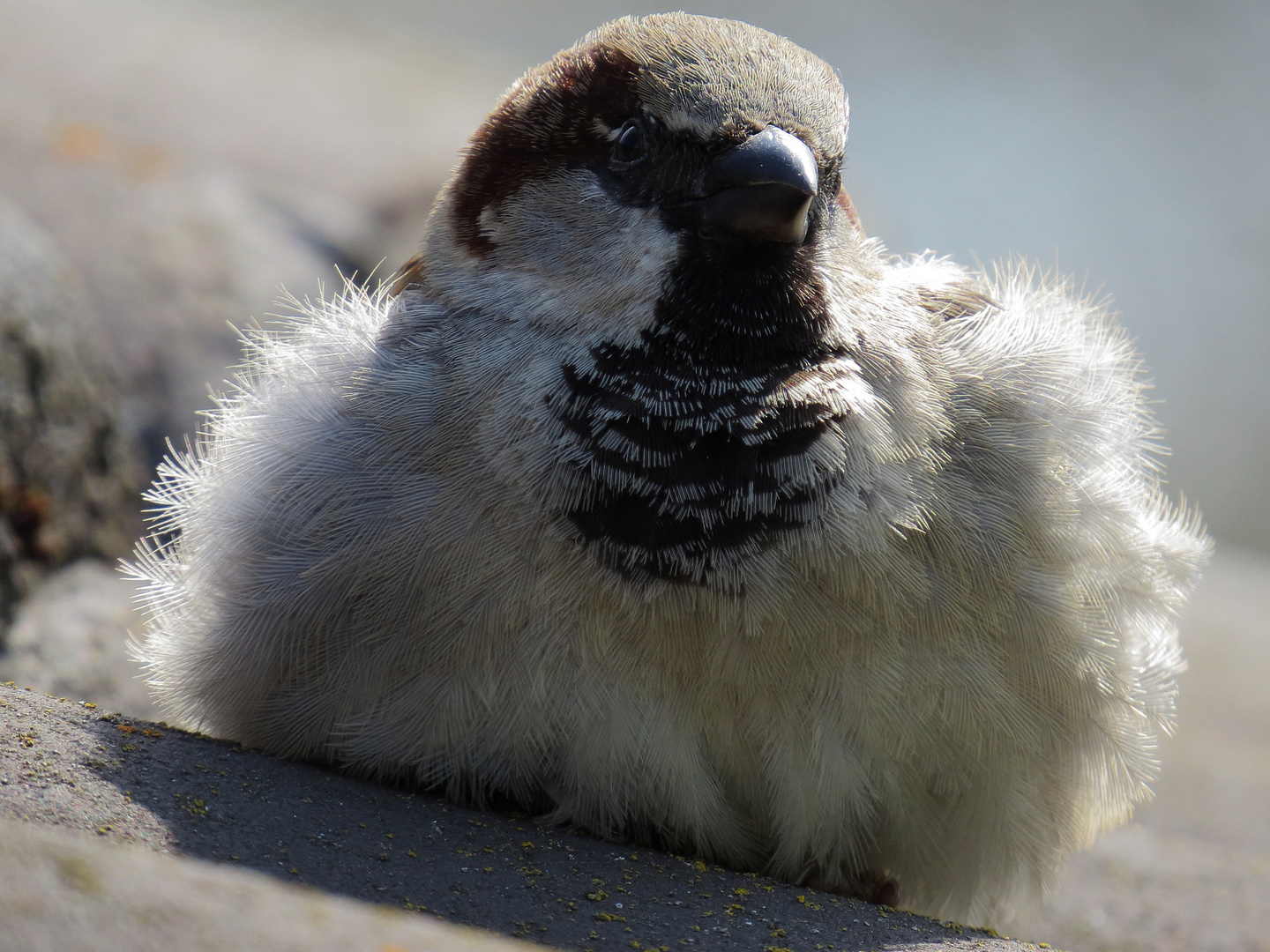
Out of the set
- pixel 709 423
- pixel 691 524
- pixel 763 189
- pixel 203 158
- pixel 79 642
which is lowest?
pixel 79 642

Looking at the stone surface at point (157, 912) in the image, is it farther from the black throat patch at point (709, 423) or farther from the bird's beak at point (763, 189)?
the bird's beak at point (763, 189)

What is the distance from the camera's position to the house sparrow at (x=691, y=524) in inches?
92.4

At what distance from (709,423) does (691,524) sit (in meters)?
0.20

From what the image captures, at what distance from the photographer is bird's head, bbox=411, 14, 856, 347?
8.09 ft

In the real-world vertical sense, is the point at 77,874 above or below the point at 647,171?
below

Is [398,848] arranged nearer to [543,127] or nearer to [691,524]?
[691,524]

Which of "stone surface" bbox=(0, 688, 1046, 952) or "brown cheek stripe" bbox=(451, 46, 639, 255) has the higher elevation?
"brown cheek stripe" bbox=(451, 46, 639, 255)

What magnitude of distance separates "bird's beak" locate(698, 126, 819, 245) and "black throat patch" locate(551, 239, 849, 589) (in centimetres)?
6

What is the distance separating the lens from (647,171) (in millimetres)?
2570

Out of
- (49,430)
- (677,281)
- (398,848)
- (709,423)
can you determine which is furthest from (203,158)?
(398,848)

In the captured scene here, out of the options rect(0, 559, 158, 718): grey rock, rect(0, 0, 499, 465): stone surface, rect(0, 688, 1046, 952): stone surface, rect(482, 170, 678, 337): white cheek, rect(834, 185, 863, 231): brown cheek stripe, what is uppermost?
rect(0, 0, 499, 465): stone surface

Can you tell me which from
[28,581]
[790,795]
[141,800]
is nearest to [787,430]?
[790,795]

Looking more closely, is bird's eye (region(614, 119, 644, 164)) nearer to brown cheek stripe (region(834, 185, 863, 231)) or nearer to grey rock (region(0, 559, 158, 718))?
brown cheek stripe (region(834, 185, 863, 231))

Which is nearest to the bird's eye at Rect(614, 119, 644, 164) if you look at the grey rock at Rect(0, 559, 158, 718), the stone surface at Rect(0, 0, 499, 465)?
the grey rock at Rect(0, 559, 158, 718)
